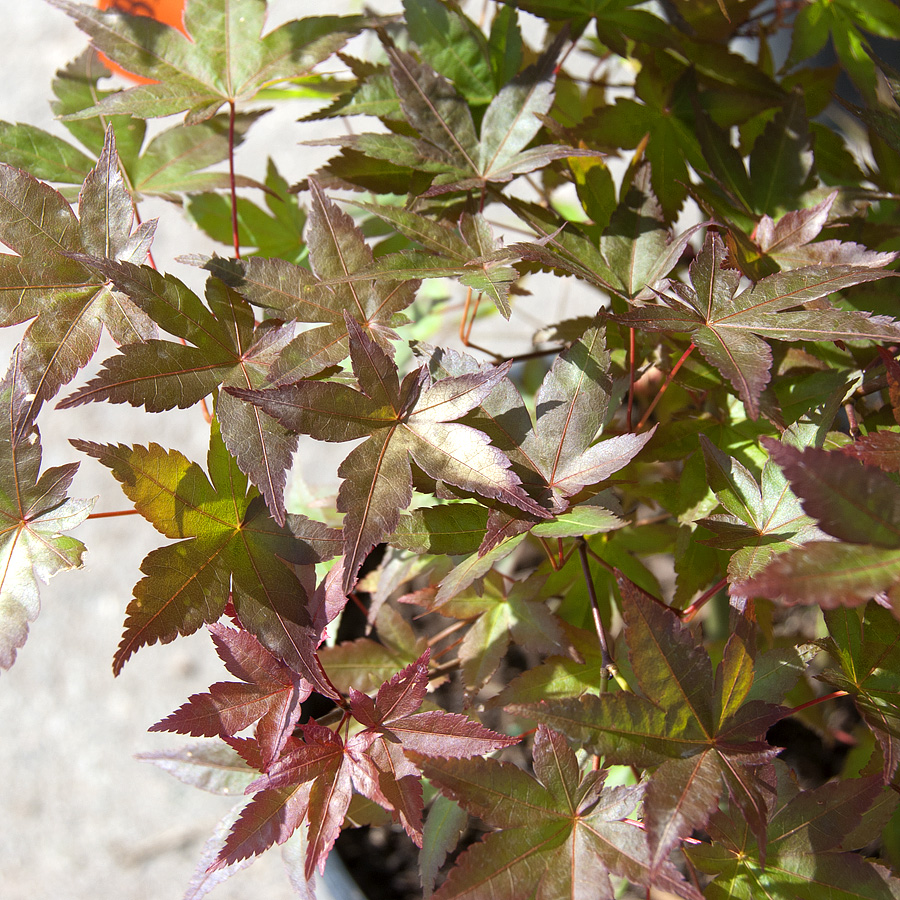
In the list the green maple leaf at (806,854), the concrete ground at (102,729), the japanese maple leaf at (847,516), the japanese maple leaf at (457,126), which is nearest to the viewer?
the japanese maple leaf at (847,516)

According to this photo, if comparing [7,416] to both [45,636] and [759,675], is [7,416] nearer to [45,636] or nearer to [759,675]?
[759,675]

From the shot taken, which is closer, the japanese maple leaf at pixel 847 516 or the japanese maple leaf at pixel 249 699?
the japanese maple leaf at pixel 847 516

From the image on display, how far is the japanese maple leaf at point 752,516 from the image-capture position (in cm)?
46

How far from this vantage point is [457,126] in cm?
59

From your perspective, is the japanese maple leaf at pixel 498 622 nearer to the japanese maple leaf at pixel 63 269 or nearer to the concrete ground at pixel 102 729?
the japanese maple leaf at pixel 63 269

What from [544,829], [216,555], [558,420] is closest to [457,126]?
[558,420]

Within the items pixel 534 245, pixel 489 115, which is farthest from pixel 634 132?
pixel 534 245

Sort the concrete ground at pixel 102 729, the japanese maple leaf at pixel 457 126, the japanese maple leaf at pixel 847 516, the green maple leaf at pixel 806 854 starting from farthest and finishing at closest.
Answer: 1. the concrete ground at pixel 102 729
2. the japanese maple leaf at pixel 457 126
3. the green maple leaf at pixel 806 854
4. the japanese maple leaf at pixel 847 516

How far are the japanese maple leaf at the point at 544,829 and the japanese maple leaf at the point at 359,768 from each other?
0.06ft

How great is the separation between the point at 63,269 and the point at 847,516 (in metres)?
0.47

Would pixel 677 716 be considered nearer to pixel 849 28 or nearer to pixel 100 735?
pixel 849 28

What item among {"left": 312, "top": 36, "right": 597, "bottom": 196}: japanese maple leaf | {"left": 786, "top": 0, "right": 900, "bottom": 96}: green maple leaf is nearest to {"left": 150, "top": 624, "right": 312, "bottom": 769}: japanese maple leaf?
{"left": 312, "top": 36, "right": 597, "bottom": 196}: japanese maple leaf

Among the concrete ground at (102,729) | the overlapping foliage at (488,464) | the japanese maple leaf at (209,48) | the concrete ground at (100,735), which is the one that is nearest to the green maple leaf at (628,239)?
the overlapping foliage at (488,464)

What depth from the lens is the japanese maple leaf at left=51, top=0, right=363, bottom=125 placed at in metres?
0.59
